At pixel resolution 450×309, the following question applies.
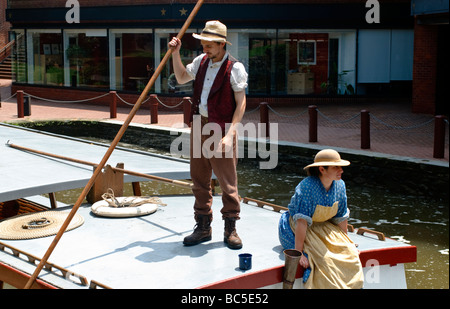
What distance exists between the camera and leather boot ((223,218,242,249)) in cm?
553

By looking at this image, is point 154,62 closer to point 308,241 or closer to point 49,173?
point 49,173

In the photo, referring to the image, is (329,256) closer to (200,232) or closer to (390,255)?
(390,255)

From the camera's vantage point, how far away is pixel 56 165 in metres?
7.79

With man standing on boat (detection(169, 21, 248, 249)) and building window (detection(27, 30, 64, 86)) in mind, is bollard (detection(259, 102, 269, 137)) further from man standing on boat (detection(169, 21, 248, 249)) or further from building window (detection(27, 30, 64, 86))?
building window (detection(27, 30, 64, 86))

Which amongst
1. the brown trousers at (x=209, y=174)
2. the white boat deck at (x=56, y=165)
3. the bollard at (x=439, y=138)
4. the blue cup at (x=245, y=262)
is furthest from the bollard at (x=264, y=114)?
the blue cup at (x=245, y=262)

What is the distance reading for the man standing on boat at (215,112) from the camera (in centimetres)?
541

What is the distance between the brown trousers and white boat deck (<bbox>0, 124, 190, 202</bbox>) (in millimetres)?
1699

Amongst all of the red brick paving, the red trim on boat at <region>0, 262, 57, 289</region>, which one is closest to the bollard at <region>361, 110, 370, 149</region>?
the red brick paving

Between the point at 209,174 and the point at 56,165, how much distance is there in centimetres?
275

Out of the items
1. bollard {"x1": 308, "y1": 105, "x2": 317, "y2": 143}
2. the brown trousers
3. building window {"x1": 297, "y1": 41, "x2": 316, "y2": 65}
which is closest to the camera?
the brown trousers

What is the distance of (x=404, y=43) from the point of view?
968 inches

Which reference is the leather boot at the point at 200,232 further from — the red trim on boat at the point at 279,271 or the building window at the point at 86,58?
the building window at the point at 86,58

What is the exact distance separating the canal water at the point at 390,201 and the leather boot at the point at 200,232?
3484 mm

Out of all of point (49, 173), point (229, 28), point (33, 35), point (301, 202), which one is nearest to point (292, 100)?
point (229, 28)
